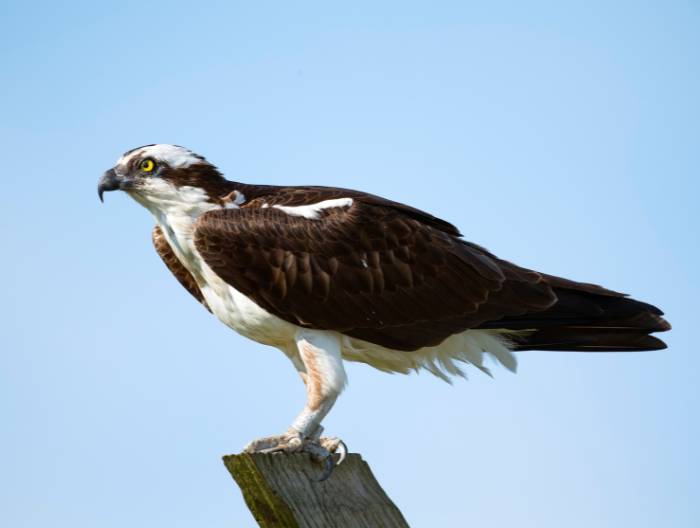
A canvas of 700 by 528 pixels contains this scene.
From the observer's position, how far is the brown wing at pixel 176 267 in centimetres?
557

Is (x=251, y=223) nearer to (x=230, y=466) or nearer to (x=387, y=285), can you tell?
(x=387, y=285)

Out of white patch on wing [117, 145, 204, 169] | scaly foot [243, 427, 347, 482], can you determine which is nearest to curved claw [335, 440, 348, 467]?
scaly foot [243, 427, 347, 482]

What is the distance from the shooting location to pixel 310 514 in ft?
10.8

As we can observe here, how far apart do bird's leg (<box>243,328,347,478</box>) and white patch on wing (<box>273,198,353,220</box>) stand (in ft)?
2.69

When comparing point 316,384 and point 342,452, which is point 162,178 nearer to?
point 316,384

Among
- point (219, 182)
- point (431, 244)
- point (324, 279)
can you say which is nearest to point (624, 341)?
point (431, 244)

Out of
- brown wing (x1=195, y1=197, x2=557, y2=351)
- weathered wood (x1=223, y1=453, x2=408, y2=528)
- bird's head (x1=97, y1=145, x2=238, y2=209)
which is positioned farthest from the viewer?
bird's head (x1=97, y1=145, x2=238, y2=209)

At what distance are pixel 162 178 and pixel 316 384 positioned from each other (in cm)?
188

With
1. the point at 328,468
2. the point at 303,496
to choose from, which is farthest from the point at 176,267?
the point at 303,496

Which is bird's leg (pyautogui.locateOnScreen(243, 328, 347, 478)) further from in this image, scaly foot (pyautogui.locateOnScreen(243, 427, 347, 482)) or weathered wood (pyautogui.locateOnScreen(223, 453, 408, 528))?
weathered wood (pyautogui.locateOnScreen(223, 453, 408, 528))

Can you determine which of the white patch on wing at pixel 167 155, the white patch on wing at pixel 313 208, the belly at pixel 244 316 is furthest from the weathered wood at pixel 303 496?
the white patch on wing at pixel 167 155

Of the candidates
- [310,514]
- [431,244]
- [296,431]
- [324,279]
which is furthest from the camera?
[431,244]

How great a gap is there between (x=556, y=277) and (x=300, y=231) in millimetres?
1993

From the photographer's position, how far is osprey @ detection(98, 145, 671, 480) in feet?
16.3
